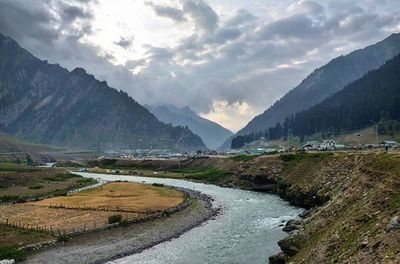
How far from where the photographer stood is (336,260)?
3825 cm

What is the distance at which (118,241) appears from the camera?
229ft

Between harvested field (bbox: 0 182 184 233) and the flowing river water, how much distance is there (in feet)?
57.4

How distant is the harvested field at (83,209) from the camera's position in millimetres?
80688

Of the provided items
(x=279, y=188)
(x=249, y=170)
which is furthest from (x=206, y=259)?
(x=249, y=170)

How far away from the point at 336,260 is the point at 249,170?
122205 millimetres

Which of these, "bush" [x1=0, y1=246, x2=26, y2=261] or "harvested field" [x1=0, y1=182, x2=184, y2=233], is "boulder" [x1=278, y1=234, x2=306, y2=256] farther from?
"harvested field" [x1=0, y1=182, x2=184, y2=233]

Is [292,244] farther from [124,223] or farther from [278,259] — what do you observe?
[124,223]

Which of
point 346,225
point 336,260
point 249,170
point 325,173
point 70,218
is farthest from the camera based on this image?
point 249,170

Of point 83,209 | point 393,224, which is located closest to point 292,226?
point 393,224

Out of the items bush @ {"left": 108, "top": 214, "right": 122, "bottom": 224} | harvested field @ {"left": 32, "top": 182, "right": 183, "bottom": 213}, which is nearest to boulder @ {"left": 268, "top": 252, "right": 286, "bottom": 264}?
bush @ {"left": 108, "top": 214, "right": 122, "bottom": 224}

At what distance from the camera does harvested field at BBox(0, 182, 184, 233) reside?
8069 cm

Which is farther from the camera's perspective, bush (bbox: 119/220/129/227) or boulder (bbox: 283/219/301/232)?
bush (bbox: 119/220/129/227)

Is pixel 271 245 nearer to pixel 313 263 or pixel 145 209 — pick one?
pixel 313 263

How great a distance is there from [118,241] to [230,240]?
18470mm
